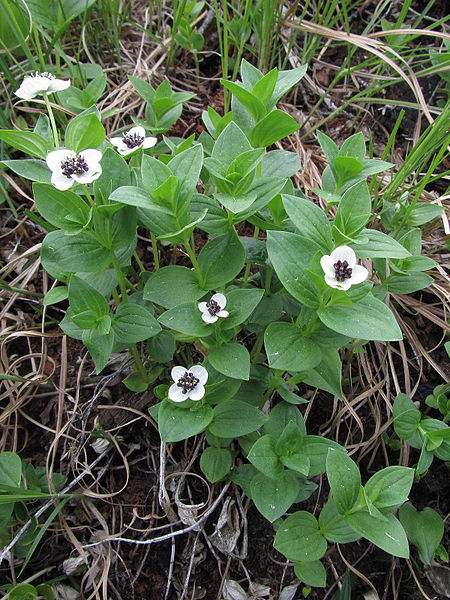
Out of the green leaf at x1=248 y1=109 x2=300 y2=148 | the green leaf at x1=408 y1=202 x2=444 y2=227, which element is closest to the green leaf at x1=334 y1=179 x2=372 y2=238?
the green leaf at x1=248 y1=109 x2=300 y2=148

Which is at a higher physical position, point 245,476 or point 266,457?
point 266,457

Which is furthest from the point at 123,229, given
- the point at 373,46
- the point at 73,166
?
the point at 373,46

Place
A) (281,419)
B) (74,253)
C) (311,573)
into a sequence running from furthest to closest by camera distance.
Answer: (281,419), (311,573), (74,253)

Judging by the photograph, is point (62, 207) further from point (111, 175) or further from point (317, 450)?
point (317, 450)

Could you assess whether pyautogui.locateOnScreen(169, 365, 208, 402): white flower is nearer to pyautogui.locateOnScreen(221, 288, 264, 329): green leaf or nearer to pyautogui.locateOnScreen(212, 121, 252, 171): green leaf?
pyautogui.locateOnScreen(221, 288, 264, 329): green leaf

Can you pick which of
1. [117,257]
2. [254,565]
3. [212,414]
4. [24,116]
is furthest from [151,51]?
[254,565]

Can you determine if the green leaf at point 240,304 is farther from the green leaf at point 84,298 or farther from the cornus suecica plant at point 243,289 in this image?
the green leaf at point 84,298

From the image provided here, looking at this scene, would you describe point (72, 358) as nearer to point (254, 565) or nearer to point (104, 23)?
point (254, 565)
